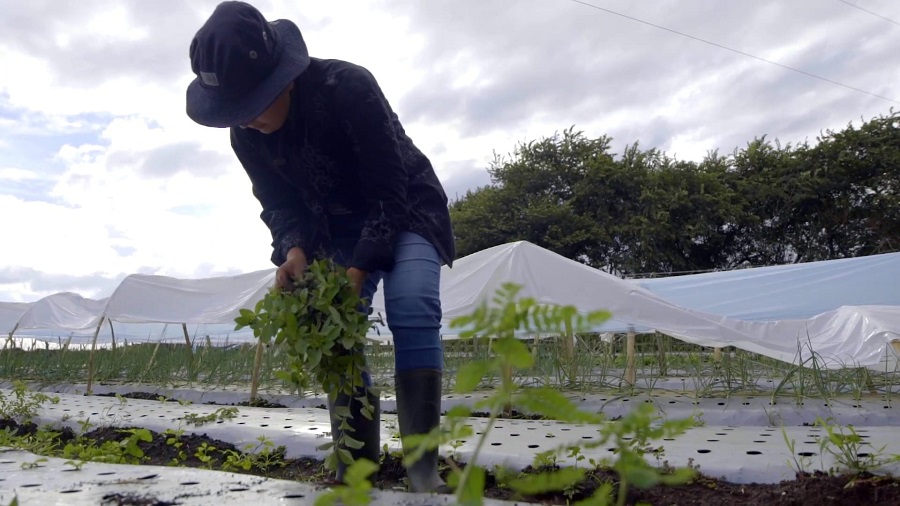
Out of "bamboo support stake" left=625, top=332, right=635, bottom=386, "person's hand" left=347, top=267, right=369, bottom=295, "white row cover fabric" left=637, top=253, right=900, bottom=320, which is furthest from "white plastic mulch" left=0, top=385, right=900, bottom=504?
"white row cover fabric" left=637, top=253, right=900, bottom=320

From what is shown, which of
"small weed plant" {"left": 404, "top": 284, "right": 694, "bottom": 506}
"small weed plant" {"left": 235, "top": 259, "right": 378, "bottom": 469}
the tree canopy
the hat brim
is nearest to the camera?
"small weed plant" {"left": 404, "top": 284, "right": 694, "bottom": 506}

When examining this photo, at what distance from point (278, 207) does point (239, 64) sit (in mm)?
364

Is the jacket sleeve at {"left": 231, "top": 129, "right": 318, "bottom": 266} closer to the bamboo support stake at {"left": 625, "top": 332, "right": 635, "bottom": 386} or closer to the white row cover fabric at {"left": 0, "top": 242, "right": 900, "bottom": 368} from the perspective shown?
the white row cover fabric at {"left": 0, "top": 242, "right": 900, "bottom": 368}

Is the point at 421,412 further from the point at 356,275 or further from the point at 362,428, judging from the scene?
the point at 356,275

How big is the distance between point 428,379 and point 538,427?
103 centimetres

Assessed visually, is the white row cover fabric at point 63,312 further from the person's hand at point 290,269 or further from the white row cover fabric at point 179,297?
the person's hand at point 290,269

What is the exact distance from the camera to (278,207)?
148 cm

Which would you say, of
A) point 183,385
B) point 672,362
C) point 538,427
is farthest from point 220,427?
point 183,385

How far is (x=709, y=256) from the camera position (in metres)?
15.1

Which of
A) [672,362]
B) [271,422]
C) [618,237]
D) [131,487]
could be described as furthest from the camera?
[618,237]

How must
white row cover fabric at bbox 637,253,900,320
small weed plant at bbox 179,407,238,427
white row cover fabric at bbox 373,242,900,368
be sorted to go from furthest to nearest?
white row cover fabric at bbox 637,253,900,320, white row cover fabric at bbox 373,242,900,368, small weed plant at bbox 179,407,238,427

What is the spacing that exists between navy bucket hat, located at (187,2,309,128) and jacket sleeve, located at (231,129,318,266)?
15 centimetres

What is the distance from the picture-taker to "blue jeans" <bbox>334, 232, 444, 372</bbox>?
4.10ft

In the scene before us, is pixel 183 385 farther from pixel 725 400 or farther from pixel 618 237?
pixel 618 237
